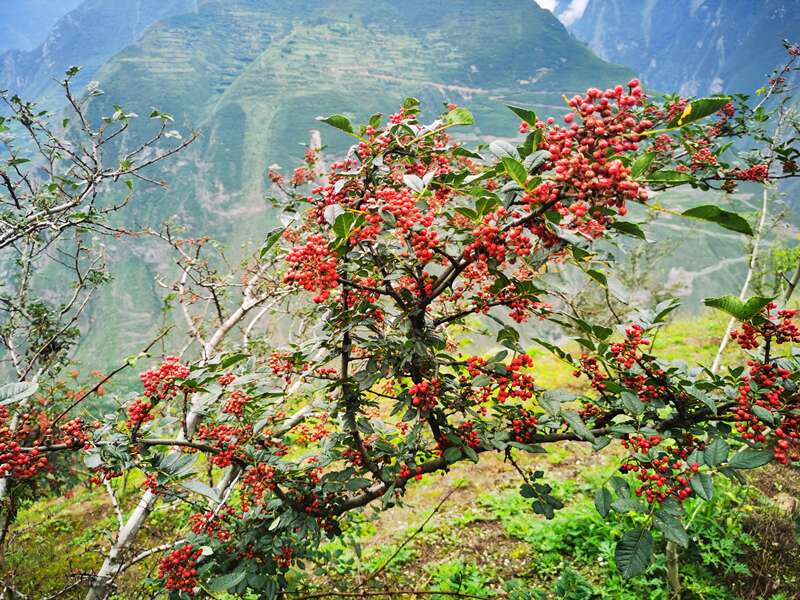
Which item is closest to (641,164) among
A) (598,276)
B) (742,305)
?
(598,276)

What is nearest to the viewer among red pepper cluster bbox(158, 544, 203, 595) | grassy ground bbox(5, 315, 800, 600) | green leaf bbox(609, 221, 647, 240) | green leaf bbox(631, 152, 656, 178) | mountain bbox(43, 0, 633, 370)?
green leaf bbox(631, 152, 656, 178)

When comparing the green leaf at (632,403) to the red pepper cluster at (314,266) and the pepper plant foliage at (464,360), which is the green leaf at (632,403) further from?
the red pepper cluster at (314,266)

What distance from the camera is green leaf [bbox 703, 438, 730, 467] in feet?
5.18

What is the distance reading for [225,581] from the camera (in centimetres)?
227

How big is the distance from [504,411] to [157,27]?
247824 millimetres

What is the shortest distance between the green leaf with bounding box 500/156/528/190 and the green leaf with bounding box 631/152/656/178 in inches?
12.5

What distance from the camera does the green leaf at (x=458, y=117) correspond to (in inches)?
70.0

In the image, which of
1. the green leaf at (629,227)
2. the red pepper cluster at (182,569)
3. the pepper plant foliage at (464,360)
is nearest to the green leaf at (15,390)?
the pepper plant foliage at (464,360)

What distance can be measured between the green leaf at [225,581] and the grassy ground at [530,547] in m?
0.62

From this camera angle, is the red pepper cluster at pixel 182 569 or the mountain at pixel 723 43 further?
the mountain at pixel 723 43

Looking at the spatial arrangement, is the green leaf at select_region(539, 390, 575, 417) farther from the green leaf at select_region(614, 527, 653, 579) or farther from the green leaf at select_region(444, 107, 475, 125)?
the green leaf at select_region(444, 107, 475, 125)

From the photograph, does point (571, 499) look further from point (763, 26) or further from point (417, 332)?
point (763, 26)

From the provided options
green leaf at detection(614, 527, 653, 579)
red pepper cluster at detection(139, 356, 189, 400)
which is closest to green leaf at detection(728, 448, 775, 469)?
green leaf at detection(614, 527, 653, 579)

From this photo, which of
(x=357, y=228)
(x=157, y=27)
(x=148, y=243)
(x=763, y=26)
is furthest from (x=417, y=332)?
(x=157, y=27)
